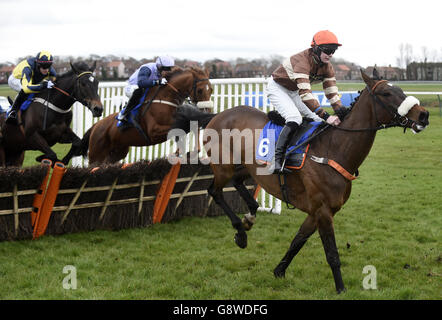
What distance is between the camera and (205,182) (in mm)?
7598

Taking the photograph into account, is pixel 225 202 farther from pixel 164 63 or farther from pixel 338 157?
pixel 164 63

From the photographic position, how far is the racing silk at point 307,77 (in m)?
4.64

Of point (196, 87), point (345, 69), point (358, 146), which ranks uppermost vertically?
point (345, 69)

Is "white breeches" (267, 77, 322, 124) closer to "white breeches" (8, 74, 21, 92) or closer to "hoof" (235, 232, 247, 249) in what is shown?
"hoof" (235, 232, 247, 249)

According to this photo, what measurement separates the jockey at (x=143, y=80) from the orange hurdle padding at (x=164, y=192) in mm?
1088

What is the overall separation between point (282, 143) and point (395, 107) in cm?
111

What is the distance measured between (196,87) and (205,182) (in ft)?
4.89

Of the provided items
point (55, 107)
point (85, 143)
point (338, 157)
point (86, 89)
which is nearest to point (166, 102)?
point (86, 89)

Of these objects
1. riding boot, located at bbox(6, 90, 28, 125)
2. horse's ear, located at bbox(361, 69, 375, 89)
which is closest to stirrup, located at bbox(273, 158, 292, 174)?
horse's ear, located at bbox(361, 69, 375, 89)

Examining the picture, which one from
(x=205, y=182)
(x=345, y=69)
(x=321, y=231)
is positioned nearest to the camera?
(x=321, y=231)

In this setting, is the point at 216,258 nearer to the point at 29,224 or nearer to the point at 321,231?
the point at 321,231

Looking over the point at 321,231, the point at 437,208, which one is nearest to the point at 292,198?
the point at 321,231
